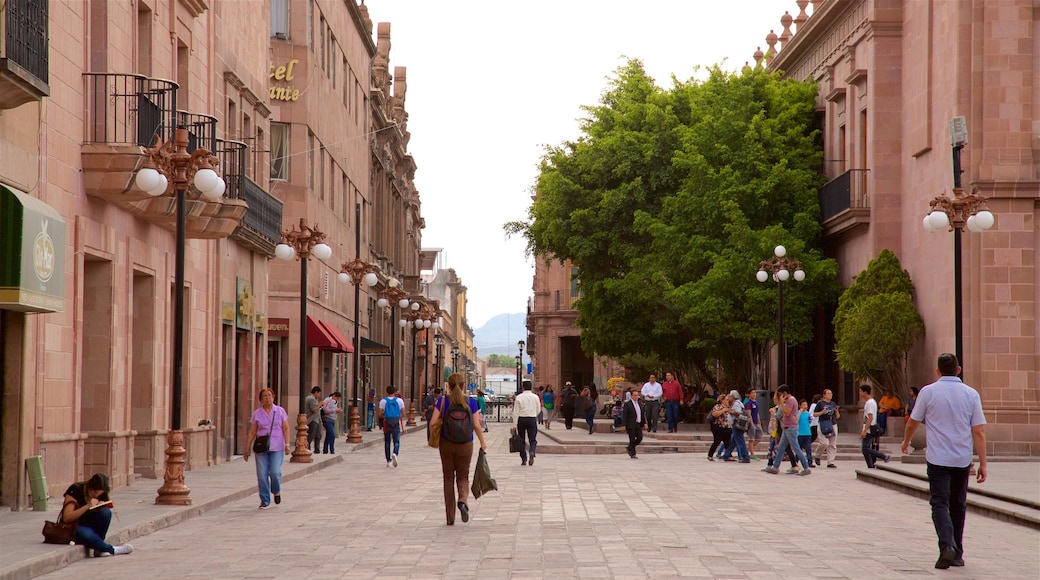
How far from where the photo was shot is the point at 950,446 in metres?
12.4

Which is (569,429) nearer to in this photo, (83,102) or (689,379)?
(689,379)

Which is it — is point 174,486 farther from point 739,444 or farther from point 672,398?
point 672,398

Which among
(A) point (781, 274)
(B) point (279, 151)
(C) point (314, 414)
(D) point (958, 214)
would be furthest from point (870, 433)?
(B) point (279, 151)

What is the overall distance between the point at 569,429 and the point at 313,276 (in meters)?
13.6

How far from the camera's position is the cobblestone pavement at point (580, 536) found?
12.1 meters

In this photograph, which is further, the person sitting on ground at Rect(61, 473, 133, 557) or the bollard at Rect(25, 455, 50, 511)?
the bollard at Rect(25, 455, 50, 511)

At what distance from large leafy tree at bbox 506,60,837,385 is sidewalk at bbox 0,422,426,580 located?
1881 centimetres

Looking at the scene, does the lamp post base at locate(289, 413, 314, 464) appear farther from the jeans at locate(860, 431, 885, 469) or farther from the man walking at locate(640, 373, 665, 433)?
the man walking at locate(640, 373, 665, 433)

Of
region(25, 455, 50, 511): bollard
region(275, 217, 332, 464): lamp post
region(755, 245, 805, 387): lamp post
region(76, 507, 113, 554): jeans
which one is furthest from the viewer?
region(755, 245, 805, 387): lamp post

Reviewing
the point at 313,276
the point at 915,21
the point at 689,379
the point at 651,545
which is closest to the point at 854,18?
the point at 915,21

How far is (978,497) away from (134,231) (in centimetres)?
1333

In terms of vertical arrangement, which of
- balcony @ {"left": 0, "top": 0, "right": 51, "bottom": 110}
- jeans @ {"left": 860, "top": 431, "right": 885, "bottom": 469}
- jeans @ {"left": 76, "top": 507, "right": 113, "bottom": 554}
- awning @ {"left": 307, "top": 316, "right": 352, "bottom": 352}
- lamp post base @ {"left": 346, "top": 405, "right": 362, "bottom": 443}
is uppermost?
balcony @ {"left": 0, "top": 0, "right": 51, "bottom": 110}

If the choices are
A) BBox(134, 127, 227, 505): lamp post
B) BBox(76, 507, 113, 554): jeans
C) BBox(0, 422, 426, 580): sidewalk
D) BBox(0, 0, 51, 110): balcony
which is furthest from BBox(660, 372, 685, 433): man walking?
BBox(76, 507, 113, 554): jeans

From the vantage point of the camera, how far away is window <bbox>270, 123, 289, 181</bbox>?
4016 centimetres
